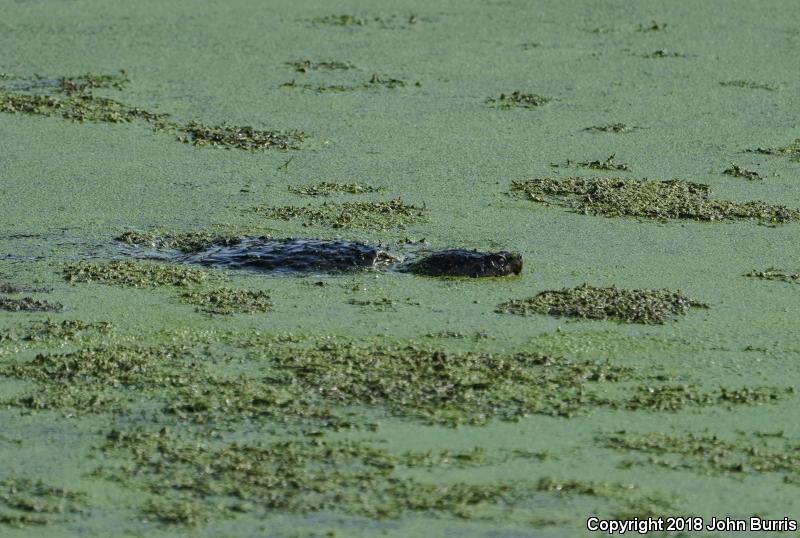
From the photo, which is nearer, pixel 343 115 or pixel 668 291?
→ pixel 668 291

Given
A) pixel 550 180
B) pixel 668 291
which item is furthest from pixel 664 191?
pixel 668 291

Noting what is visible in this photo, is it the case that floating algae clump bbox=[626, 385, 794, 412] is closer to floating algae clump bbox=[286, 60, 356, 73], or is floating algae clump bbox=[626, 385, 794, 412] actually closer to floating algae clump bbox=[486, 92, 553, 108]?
floating algae clump bbox=[486, 92, 553, 108]

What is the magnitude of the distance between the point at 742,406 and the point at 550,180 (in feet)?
4.12

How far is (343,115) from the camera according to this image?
3834 mm

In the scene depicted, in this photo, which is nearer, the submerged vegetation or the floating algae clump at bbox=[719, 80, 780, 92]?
the submerged vegetation

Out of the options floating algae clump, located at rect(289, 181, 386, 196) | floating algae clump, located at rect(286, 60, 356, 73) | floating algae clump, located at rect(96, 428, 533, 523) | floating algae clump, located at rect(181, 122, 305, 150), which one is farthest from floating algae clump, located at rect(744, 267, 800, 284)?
floating algae clump, located at rect(286, 60, 356, 73)

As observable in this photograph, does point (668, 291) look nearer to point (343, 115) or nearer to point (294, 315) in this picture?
point (294, 315)

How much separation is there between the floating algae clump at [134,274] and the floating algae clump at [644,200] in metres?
0.88

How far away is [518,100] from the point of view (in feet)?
13.2

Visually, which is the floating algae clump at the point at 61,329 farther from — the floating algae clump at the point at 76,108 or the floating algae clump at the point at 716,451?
the floating algae clump at the point at 76,108

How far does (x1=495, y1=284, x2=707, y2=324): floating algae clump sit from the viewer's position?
8.36 ft

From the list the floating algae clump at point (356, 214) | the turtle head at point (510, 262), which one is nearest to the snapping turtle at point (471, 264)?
the turtle head at point (510, 262)

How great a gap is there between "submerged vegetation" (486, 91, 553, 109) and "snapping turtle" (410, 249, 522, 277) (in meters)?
Result: 1.26

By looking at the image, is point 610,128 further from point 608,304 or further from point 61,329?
point 61,329
